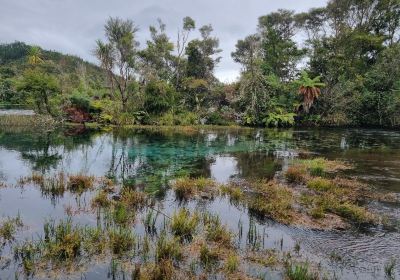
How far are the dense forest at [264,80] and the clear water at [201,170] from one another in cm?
922

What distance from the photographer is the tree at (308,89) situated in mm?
36188

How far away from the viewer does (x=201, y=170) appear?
14.7 meters

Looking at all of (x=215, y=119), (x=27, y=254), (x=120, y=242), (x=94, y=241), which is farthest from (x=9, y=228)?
(x=215, y=119)

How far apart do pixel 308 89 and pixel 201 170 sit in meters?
25.7

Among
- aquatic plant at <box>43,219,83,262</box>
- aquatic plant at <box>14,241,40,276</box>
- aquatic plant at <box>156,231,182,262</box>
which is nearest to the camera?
aquatic plant at <box>14,241,40,276</box>

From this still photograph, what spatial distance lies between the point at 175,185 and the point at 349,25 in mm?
38828

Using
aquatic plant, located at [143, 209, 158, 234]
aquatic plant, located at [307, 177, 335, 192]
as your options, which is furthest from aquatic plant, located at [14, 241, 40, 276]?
aquatic plant, located at [307, 177, 335, 192]

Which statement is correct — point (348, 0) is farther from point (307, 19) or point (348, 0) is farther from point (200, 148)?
point (200, 148)

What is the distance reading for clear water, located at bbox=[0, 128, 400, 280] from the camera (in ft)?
23.5

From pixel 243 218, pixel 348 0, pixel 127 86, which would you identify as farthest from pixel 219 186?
pixel 348 0

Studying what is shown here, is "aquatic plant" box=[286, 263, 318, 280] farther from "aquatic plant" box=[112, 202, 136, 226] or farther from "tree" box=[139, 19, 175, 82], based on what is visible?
"tree" box=[139, 19, 175, 82]

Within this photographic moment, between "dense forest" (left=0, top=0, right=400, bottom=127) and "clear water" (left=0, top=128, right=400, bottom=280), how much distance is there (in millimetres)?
9215

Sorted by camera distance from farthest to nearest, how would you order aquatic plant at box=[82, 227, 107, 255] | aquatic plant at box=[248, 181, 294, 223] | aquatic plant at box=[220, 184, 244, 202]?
aquatic plant at box=[220, 184, 244, 202], aquatic plant at box=[248, 181, 294, 223], aquatic plant at box=[82, 227, 107, 255]

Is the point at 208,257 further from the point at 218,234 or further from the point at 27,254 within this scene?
the point at 27,254
